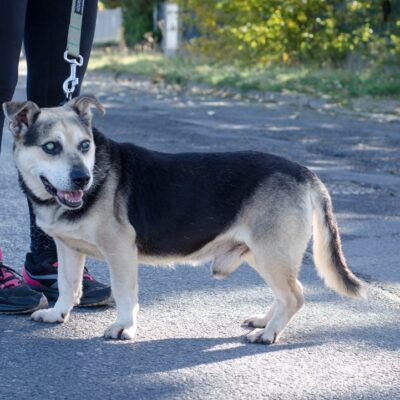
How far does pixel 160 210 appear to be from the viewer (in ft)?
14.1

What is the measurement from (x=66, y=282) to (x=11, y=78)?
1.07 meters

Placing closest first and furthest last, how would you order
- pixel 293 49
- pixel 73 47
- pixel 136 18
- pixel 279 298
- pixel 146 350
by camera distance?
pixel 146 350, pixel 279 298, pixel 73 47, pixel 293 49, pixel 136 18

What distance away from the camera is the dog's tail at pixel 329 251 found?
4266mm

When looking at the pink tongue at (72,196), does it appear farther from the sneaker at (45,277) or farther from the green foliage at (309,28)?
the green foliage at (309,28)

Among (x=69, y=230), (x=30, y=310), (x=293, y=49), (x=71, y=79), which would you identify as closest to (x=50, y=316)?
(x=30, y=310)

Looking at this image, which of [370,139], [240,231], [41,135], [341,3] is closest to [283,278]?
[240,231]

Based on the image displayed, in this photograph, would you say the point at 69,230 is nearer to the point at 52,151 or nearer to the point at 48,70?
the point at 52,151

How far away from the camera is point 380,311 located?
15.0ft

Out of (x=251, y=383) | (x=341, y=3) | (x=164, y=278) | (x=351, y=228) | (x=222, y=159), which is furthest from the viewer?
(x=341, y=3)

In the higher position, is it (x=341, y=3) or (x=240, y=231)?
(x=341, y=3)

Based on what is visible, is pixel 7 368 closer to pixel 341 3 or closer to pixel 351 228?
pixel 351 228

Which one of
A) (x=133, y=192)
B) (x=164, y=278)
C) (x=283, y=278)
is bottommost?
(x=164, y=278)

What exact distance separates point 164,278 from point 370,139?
5.81m

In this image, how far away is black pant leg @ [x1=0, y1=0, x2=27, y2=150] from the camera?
4298mm
